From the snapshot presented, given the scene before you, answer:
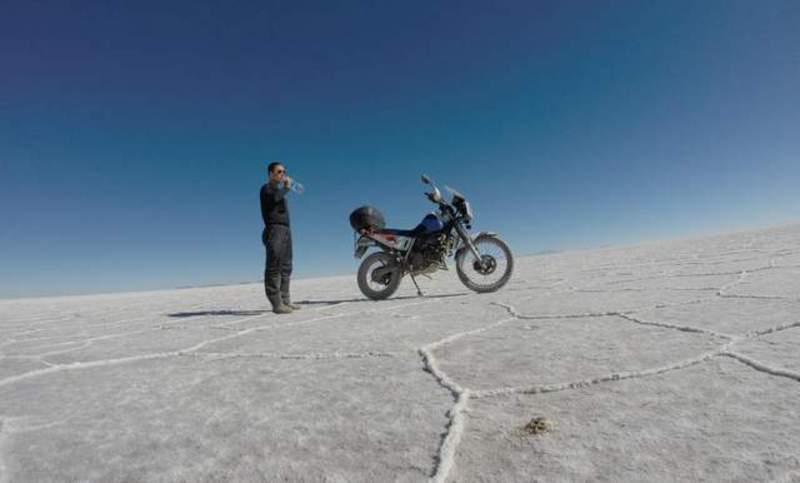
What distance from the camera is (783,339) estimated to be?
5.98 ft

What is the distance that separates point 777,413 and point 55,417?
2260mm

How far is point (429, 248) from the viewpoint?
5.38 meters

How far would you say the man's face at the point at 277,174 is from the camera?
180 inches

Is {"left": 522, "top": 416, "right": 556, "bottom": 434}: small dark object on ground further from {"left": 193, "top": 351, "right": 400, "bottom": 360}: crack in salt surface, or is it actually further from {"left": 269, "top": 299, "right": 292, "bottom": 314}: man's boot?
{"left": 269, "top": 299, "right": 292, "bottom": 314}: man's boot

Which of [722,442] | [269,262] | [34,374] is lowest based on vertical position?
[722,442]

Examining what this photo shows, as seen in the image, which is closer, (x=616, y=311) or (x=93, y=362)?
(x=93, y=362)

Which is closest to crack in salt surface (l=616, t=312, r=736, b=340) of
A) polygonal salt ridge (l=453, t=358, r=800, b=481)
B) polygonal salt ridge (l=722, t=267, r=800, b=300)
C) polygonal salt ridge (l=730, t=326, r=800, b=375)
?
polygonal salt ridge (l=730, t=326, r=800, b=375)

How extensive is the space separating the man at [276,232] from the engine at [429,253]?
5.14ft

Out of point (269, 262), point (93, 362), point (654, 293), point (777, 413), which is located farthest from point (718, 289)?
point (93, 362)

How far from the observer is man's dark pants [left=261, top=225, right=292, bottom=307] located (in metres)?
4.49

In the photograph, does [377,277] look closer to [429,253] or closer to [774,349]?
[429,253]

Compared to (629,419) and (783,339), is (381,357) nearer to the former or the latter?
(629,419)

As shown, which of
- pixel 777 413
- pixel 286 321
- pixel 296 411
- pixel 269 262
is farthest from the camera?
pixel 269 262

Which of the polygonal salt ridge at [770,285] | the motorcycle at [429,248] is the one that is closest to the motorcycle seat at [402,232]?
the motorcycle at [429,248]
